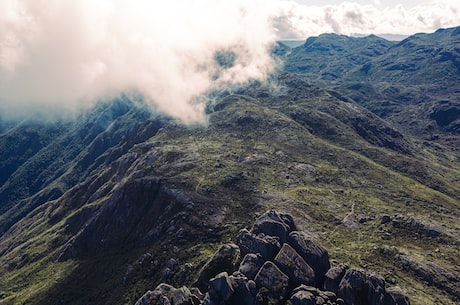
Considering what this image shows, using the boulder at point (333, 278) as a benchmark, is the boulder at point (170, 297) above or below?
below

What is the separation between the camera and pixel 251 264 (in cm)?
14900

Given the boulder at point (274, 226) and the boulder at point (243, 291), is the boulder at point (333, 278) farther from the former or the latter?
the boulder at point (243, 291)

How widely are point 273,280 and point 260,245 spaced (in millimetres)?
19576

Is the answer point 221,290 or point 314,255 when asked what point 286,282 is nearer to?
point 314,255

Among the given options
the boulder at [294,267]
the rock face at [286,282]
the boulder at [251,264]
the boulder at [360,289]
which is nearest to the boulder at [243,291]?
the rock face at [286,282]

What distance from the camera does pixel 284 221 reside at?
18088 cm

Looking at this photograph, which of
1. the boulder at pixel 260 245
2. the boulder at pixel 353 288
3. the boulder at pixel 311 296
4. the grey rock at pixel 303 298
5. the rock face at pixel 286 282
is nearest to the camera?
the grey rock at pixel 303 298

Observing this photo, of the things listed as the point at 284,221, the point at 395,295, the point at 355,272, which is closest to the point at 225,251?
the point at 284,221

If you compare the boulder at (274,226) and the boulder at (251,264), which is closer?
the boulder at (251,264)

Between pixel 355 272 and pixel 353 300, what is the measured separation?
10030 millimetres

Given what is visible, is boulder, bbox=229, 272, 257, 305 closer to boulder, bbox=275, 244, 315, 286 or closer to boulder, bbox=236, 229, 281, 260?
boulder, bbox=275, 244, 315, 286

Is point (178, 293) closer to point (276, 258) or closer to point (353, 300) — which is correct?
point (276, 258)

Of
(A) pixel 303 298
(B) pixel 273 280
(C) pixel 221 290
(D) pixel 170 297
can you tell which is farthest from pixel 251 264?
(D) pixel 170 297

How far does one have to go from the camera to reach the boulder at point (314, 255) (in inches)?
5881
